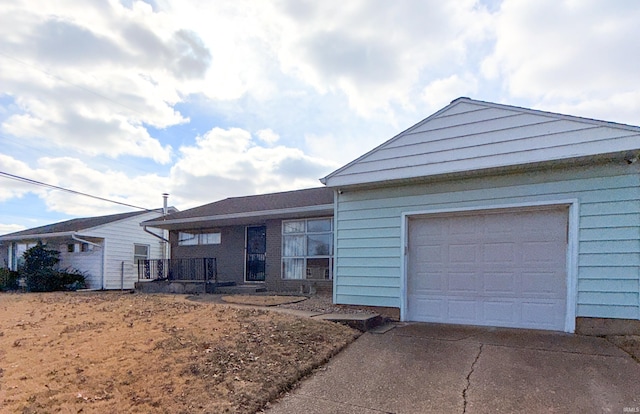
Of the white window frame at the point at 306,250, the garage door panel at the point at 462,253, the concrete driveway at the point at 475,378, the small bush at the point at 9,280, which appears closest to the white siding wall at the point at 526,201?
the garage door panel at the point at 462,253

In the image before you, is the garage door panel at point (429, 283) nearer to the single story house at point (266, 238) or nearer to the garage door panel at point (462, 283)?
the garage door panel at point (462, 283)

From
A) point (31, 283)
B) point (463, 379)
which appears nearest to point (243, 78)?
point (463, 379)

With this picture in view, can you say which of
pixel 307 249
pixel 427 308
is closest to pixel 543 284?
pixel 427 308

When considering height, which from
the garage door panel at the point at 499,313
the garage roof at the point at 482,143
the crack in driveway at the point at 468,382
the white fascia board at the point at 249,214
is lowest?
the crack in driveway at the point at 468,382

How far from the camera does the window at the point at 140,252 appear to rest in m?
19.3

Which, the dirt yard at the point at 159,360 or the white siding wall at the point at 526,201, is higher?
the white siding wall at the point at 526,201

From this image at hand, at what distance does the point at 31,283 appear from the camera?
16156 millimetres

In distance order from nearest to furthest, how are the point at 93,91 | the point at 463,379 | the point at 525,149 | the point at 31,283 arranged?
1. the point at 463,379
2. the point at 525,149
3. the point at 93,91
4. the point at 31,283

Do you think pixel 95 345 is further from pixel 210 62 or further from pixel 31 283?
pixel 31 283

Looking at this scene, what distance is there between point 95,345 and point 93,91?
10.7 metres

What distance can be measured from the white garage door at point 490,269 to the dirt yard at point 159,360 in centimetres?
197

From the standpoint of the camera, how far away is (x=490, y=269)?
677 centimetres

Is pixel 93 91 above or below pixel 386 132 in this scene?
above

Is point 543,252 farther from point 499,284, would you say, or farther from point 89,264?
point 89,264
